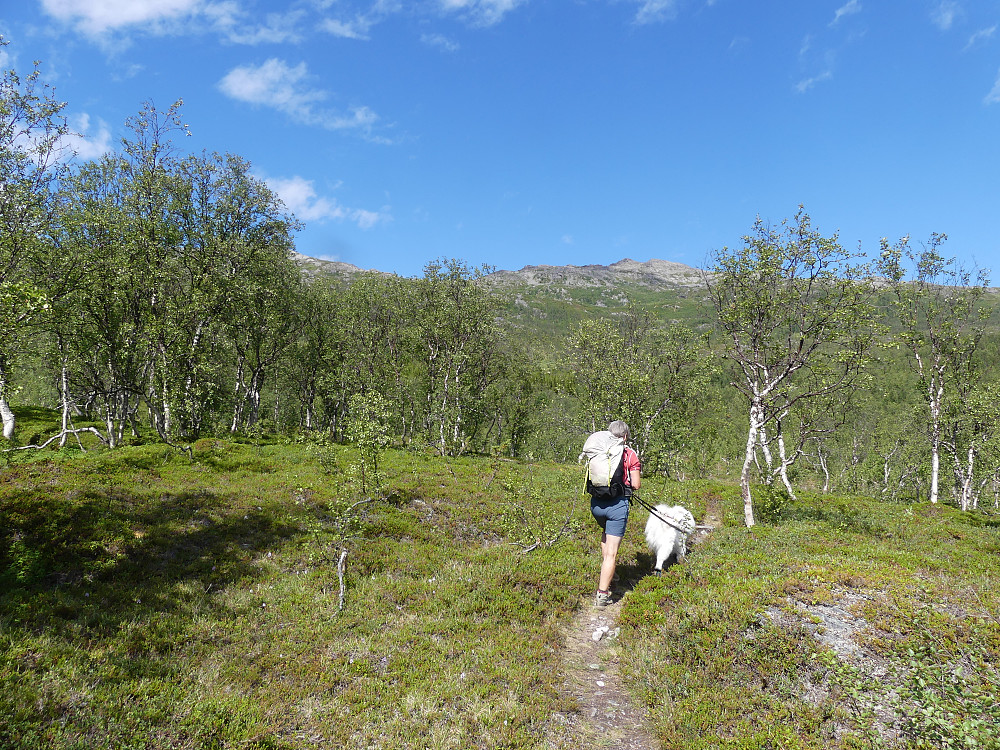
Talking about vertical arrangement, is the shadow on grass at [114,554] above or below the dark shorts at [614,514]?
below

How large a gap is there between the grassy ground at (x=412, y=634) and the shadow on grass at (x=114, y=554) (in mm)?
56

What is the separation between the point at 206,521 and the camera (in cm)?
1340

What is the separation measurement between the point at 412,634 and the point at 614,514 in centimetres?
489

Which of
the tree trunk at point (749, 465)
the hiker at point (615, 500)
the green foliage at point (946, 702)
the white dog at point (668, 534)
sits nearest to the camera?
the green foliage at point (946, 702)

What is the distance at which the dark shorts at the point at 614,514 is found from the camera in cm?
1005

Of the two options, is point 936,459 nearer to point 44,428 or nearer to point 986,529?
point 986,529

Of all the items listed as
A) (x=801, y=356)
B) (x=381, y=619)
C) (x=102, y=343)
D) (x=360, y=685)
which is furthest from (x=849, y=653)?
(x=102, y=343)

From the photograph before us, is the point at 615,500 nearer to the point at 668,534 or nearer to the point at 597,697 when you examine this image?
the point at 668,534

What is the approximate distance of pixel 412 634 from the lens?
8680 millimetres

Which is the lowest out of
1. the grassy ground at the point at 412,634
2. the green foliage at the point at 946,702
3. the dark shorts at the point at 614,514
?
the grassy ground at the point at 412,634

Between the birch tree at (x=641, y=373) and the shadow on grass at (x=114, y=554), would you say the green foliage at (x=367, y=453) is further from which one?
the birch tree at (x=641, y=373)

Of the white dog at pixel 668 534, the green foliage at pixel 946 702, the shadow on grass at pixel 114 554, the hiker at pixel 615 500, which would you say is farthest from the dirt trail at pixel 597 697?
the shadow on grass at pixel 114 554

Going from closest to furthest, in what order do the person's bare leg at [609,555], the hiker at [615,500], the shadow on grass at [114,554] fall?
1. the shadow on grass at [114,554]
2. the hiker at [615,500]
3. the person's bare leg at [609,555]

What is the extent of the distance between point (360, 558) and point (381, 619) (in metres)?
3.15
